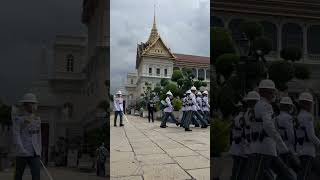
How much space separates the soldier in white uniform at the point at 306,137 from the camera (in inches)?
215

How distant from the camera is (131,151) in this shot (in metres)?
4.80

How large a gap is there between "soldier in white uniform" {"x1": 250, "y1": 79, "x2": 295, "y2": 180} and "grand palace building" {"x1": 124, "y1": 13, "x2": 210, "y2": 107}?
585 mm

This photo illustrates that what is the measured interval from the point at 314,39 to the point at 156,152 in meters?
2.12

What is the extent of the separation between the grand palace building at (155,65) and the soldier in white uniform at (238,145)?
1.53ft

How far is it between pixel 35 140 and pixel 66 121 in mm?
324

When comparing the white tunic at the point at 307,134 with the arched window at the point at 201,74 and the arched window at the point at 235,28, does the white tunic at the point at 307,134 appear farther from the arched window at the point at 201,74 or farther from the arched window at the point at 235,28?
the arched window at the point at 201,74

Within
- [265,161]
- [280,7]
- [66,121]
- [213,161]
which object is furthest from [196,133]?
[280,7]

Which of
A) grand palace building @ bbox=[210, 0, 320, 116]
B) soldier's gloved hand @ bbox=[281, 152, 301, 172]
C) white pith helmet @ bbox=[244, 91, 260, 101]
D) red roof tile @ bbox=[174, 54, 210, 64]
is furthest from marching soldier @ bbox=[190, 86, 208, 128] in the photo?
soldier's gloved hand @ bbox=[281, 152, 301, 172]

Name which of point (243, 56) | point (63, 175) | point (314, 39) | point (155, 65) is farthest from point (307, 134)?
point (63, 175)

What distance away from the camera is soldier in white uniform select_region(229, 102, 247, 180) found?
5.07 m

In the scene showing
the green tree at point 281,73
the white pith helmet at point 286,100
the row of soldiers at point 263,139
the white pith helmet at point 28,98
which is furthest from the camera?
the white pith helmet at point 286,100

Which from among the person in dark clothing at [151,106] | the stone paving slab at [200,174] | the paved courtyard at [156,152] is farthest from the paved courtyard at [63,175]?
the stone paving slab at [200,174]

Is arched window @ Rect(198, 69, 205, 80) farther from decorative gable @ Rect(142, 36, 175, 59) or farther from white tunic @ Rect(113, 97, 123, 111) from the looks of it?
white tunic @ Rect(113, 97, 123, 111)

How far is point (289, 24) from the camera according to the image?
5371 millimetres
